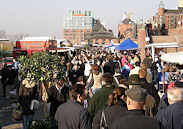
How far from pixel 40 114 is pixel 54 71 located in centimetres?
161

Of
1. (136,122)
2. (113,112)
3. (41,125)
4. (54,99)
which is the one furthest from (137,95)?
(54,99)

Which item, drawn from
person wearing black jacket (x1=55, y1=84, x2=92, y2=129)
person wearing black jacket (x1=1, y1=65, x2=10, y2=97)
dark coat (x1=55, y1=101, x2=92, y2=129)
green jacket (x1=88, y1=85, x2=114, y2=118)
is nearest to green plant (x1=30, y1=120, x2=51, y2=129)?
green jacket (x1=88, y1=85, x2=114, y2=118)

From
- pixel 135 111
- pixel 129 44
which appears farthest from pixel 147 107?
pixel 129 44

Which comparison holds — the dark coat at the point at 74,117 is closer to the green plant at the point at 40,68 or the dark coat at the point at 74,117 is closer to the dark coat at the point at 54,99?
the dark coat at the point at 54,99

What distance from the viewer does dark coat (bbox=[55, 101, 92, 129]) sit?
4.12 m

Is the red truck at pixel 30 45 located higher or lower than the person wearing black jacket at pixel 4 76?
higher

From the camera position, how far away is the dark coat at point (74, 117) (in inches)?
162

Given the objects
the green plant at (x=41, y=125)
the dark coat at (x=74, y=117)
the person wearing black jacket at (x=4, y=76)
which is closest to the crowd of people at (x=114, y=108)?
the dark coat at (x=74, y=117)

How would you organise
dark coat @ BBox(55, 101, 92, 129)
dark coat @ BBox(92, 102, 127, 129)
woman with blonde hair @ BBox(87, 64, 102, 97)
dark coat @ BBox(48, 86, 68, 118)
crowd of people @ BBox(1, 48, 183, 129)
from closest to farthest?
1. crowd of people @ BBox(1, 48, 183, 129)
2. dark coat @ BBox(92, 102, 127, 129)
3. dark coat @ BBox(55, 101, 92, 129)
4. dark coat @ BBox(48, 86, 68, 118)
5. woman with blonde hair @ BBox(87, 64, 102, 97)

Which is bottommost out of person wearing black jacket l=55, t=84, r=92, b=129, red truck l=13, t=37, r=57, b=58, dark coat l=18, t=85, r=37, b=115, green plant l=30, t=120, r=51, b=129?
green plant l=30, t=120, r=51, b=129

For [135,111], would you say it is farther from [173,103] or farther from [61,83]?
[61,83]

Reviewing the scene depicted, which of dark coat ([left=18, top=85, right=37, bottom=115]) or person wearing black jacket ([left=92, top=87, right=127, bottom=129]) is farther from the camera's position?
dark coat ([left=18, top=85, right=37, bottom=115])

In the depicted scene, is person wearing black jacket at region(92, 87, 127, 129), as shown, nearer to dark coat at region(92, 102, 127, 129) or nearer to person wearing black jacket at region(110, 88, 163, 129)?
dark coat at region(92, 102, 127, 129)

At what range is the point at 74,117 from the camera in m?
4.12
